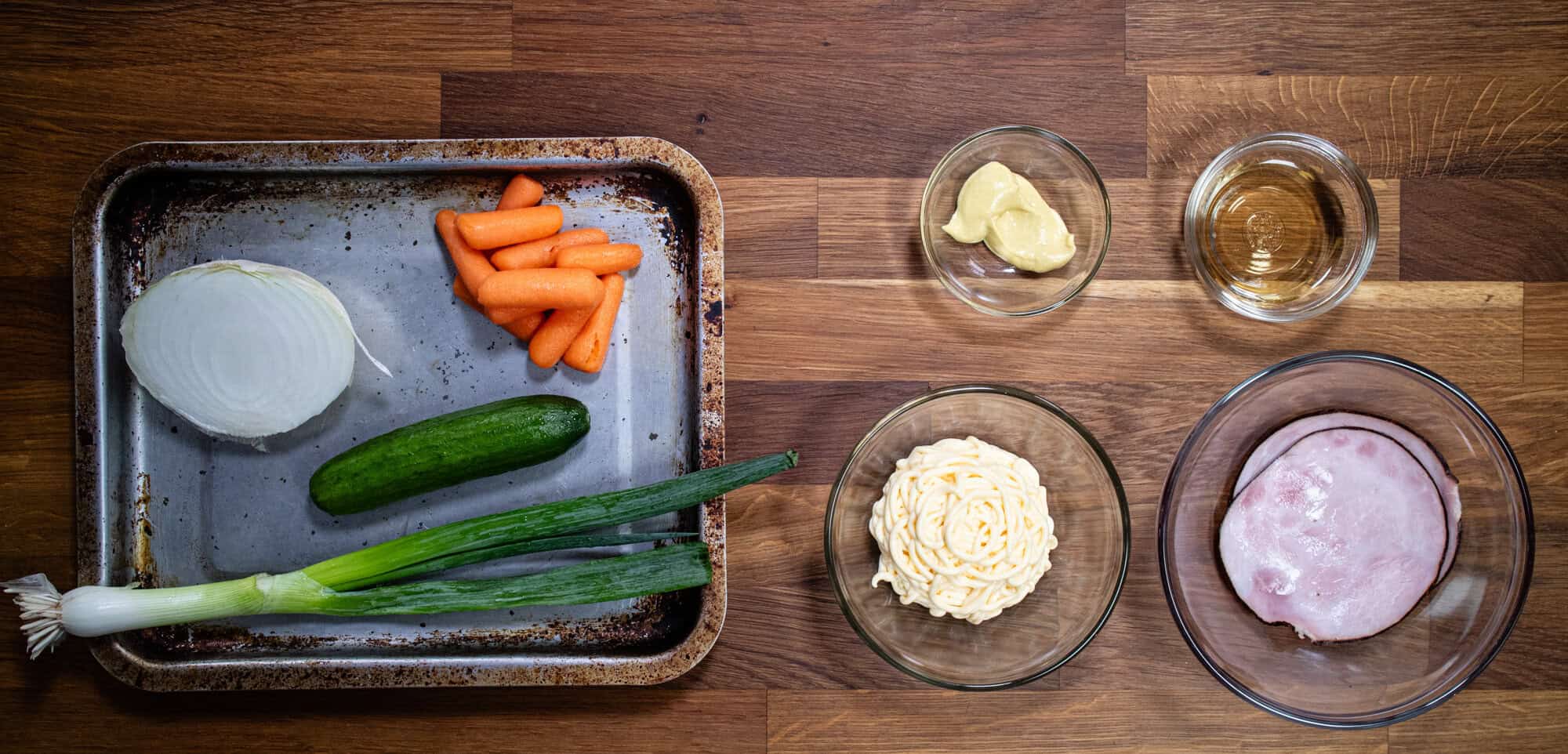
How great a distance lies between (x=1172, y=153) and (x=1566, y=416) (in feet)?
2.60

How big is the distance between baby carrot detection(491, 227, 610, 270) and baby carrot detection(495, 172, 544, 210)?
60 mm

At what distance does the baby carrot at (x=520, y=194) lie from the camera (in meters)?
1.30

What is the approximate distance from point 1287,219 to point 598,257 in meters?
1.13

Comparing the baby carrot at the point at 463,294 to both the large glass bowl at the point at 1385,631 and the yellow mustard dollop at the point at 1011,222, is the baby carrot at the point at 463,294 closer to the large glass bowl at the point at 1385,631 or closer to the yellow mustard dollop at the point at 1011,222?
the yellow mustard dollop at the point at 1011,222

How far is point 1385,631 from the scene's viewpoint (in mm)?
1267

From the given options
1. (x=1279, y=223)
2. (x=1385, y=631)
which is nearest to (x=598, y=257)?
(x=1279, y=223)

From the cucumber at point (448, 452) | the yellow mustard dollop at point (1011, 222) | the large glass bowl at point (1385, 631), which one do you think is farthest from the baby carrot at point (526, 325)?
the large glass bowl at point (1385, 631)

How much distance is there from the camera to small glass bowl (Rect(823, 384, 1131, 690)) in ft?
4.14

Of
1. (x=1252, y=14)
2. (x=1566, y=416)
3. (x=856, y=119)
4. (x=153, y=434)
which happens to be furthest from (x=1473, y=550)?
(x=153, y=434)

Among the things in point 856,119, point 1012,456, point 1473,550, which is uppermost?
point 856,119

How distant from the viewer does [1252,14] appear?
141 cm

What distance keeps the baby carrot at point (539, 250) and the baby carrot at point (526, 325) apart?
2.9 inches

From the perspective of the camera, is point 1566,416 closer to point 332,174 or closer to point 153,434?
point 332,174

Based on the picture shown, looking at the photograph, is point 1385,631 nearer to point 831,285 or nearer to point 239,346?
point 831,285
